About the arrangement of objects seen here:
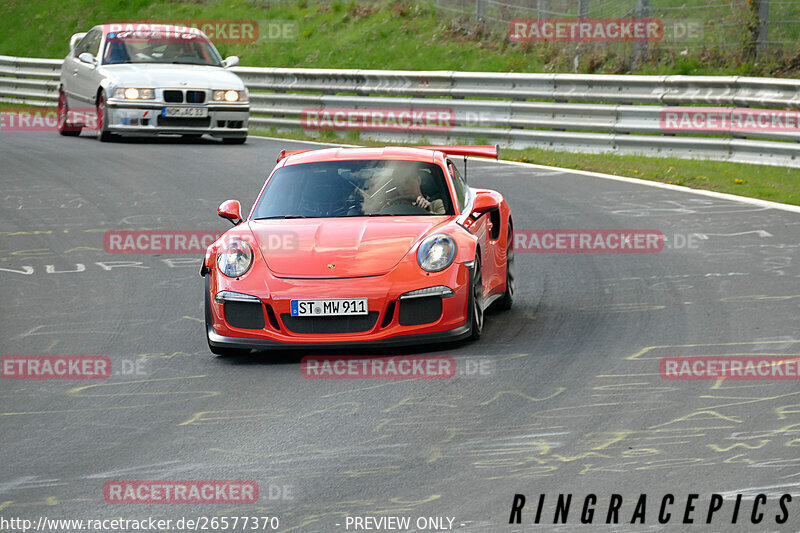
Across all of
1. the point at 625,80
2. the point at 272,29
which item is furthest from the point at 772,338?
the point at 272,29

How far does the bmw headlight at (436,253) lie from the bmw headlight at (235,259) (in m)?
1.06

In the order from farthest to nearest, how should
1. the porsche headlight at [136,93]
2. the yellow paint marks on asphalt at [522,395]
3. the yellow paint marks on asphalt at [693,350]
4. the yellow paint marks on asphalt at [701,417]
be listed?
the porsche headlight at [136,93] → the yellow paint marks on asphalt at [693,350] → the yellow paint marks on asphalt at [522,395] → the yellow paint marks on asphalt at [701,417]

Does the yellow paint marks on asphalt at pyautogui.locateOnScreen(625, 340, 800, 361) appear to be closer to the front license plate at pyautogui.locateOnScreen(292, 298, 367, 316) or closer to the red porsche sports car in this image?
the red porsche sports car

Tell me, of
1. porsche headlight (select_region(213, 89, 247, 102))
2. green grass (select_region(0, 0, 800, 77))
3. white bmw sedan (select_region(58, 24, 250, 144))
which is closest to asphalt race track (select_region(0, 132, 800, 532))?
white bmw sedan (select_region(58, 24, 250, 144))

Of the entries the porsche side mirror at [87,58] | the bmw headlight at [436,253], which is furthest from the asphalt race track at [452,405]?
the porsche side mirror at [87,58]

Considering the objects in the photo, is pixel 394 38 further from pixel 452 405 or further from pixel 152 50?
pixel 452 405

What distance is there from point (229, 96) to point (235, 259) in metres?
11.6

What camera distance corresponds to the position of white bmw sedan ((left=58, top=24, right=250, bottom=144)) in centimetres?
1912

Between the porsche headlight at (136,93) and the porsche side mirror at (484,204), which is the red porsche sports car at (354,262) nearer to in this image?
the porsche side mirror at (484,204)

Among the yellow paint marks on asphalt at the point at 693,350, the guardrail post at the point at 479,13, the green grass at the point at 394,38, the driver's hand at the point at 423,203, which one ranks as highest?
the driver's hand at the point at 423,203

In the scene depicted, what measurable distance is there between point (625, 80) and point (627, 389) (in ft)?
38.9

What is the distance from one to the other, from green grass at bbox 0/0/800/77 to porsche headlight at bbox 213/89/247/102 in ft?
23.5

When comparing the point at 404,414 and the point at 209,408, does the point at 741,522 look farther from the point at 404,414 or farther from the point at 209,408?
the point at 209,408

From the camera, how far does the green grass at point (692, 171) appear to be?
14.8 m
